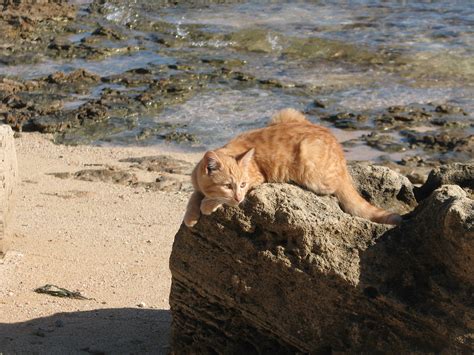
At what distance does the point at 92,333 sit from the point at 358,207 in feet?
8.65

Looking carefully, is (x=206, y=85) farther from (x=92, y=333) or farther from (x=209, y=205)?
(x=209, y=205)

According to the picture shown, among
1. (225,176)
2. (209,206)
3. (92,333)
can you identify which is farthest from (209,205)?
(92,333)

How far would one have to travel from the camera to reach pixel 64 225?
34.5 feet

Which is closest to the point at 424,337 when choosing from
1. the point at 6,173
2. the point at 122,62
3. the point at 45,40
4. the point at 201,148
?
the point at 6,173

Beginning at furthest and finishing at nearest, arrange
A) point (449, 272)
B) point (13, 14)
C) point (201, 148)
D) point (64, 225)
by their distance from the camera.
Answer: point (13, 14), point (201, 148), point (64, 225), point (449, 272)

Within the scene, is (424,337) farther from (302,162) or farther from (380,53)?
(380,53)

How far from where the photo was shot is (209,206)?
6391 mm

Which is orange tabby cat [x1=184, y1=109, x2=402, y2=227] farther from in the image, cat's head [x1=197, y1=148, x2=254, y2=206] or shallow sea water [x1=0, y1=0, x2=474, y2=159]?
shallow sea water [x1=0, y1=0, x2=474, y2=159]

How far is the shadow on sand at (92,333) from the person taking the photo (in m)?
7.43

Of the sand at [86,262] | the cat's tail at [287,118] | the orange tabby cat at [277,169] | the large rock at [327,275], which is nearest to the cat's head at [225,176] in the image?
the orange tabby cat at [277,169]

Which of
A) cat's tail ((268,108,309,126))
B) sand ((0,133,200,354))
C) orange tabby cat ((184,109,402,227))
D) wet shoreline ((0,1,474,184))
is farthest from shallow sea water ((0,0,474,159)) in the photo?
→ orange tabby cat ((184,109,402,227))

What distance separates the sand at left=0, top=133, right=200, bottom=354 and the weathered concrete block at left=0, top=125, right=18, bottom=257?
1.09 ft

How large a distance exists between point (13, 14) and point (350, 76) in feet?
28.1

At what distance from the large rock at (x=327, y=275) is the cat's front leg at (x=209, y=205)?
0.21ft
